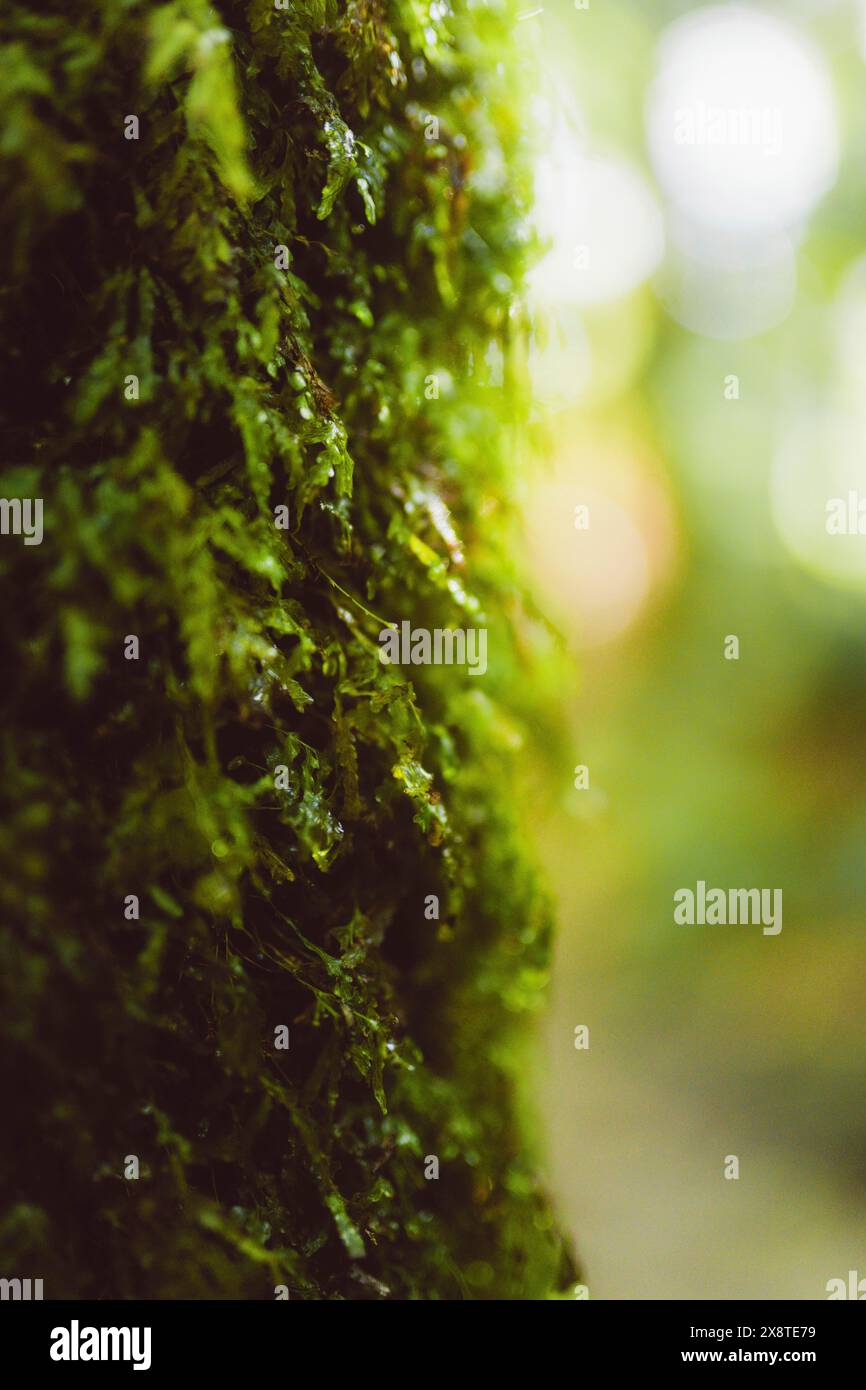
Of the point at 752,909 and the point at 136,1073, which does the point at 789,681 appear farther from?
the point at 136,1073

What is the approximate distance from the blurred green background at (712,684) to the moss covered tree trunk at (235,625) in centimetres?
173

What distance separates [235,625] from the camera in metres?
0.75

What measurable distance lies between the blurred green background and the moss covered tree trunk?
1.73 meters

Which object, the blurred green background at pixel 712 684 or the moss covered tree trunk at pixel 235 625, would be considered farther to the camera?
the blurred green background at pixel 712 684

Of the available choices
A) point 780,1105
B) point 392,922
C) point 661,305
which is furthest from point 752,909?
point 392,922

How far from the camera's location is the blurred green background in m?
3.01

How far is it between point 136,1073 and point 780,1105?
324 centimetres

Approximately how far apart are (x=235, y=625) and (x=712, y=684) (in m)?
4.87

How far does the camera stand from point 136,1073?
74 centimetres

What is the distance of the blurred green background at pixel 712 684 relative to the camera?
3012 millimetres

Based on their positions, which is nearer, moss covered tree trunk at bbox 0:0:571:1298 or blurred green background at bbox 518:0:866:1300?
moss covered tree trunk at bbox 0:0:571:1298

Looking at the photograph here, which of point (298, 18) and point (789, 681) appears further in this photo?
point (789, 681)

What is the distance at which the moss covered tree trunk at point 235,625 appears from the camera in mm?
691

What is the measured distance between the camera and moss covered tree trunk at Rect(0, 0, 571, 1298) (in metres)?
0.69
